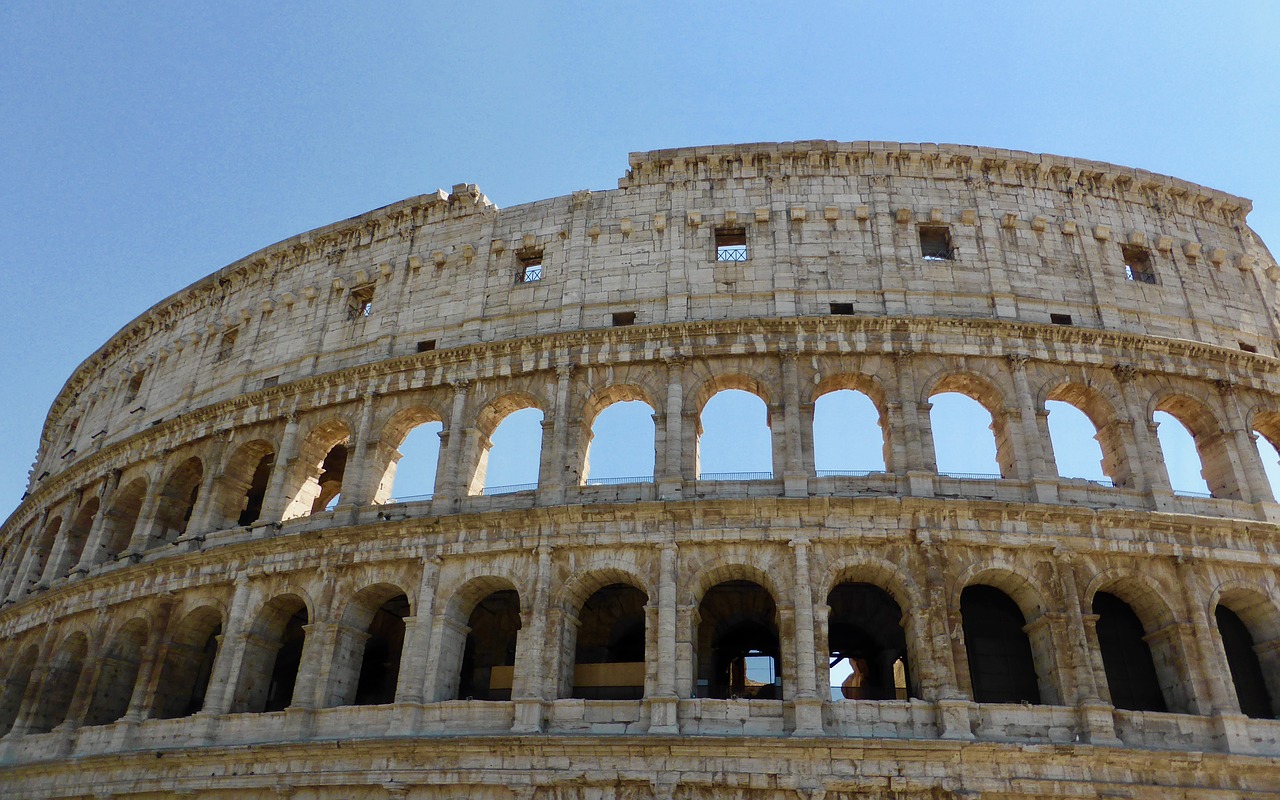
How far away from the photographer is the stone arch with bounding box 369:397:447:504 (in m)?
19.8

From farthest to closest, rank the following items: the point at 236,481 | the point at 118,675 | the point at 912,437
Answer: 1. the point at 236,481
2. the point at 118,675
3. the point at 912,437

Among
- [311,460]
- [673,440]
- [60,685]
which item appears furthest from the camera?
[60,685]

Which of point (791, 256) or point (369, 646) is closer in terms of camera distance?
point (791, 256)

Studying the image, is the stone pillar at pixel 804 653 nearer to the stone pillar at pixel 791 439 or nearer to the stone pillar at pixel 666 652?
the stone pillar at pixel 791 439

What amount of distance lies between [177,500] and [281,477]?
4458mm

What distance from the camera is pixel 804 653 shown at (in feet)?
50.2

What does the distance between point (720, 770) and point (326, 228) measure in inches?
691

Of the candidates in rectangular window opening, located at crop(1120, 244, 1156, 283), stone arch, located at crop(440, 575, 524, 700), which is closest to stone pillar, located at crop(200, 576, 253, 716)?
stone arch, located at crop(440, 575, 524, 700)

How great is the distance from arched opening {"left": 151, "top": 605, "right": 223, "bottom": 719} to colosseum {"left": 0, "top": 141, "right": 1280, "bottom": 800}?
0.27ft

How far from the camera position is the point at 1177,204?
21.9 metres

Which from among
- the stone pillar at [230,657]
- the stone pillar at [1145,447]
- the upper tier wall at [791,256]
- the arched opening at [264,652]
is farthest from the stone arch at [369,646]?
the stone pillar at [1145,447]

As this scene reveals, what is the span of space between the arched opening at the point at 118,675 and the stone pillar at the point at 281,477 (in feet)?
13.0

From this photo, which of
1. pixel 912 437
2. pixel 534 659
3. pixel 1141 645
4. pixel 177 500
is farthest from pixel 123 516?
pixel 1141 645

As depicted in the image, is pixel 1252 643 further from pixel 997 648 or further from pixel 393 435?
pixel 393 435
